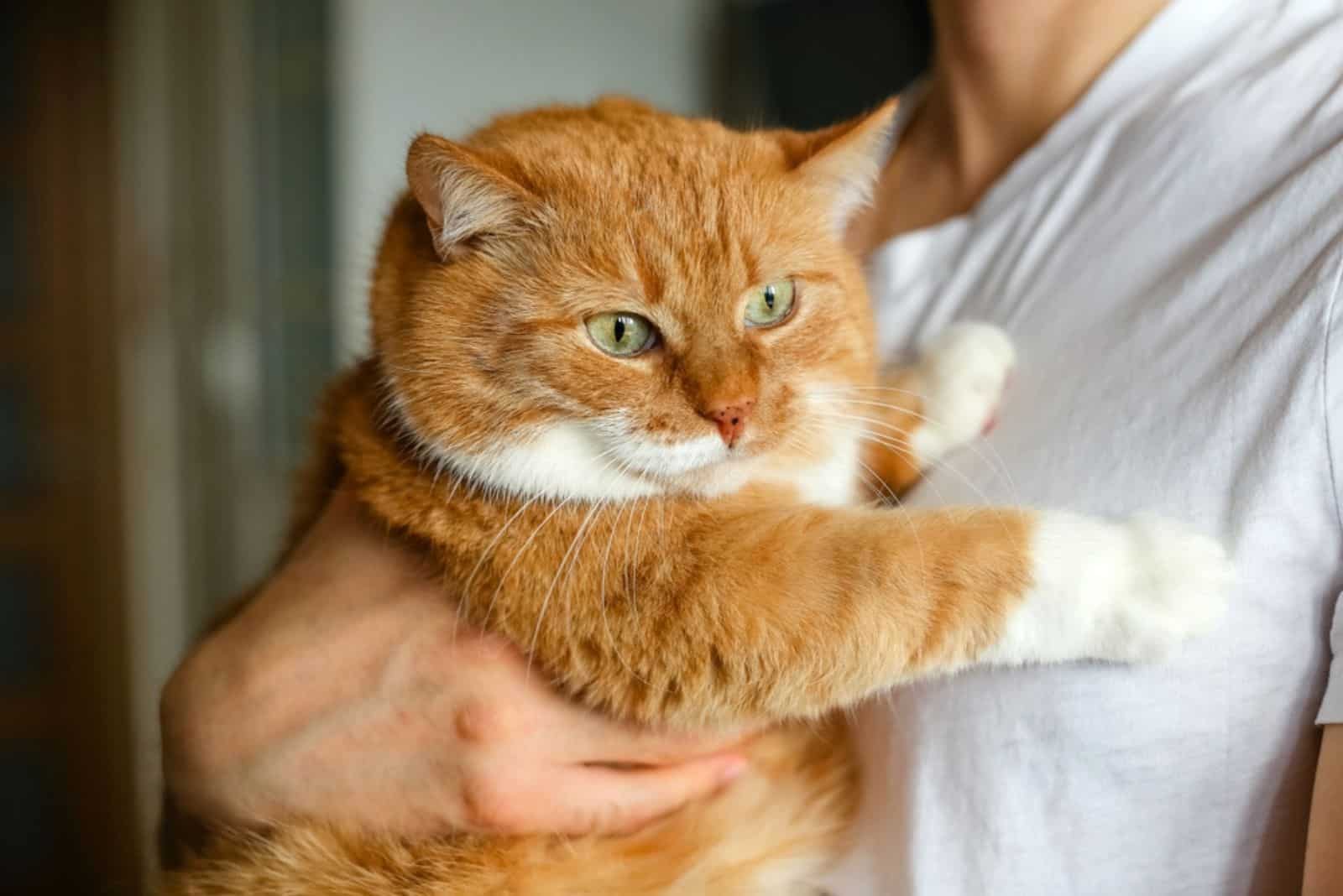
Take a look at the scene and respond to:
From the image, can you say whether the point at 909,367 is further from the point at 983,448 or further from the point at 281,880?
the point at 281,880

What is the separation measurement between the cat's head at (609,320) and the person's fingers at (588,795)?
12.5 inches

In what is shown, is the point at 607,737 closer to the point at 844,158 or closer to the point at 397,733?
the point at 397,733

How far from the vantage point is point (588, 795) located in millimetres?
1176

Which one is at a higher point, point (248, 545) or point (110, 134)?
point (110, 134)

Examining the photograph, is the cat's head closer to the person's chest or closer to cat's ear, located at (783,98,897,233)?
cat's ear, located at (783,98,897,233)

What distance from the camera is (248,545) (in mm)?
4160

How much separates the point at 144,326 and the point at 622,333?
3626 mm

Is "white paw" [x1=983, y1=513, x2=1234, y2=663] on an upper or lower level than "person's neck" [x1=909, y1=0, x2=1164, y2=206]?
lower

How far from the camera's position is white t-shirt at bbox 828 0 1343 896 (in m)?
0.86

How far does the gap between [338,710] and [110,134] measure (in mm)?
3731

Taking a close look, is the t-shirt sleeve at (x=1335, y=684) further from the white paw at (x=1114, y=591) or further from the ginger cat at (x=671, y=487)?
the ginger cat at (x=671, y=487)

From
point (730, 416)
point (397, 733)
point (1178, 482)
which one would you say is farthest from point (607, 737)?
point (1178, 482)

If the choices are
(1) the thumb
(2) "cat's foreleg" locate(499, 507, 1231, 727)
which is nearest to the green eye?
(2) "cat's foreleg" locate(499, 507, 1231, 727)

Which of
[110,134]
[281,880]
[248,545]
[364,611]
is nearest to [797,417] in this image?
[364,611]
